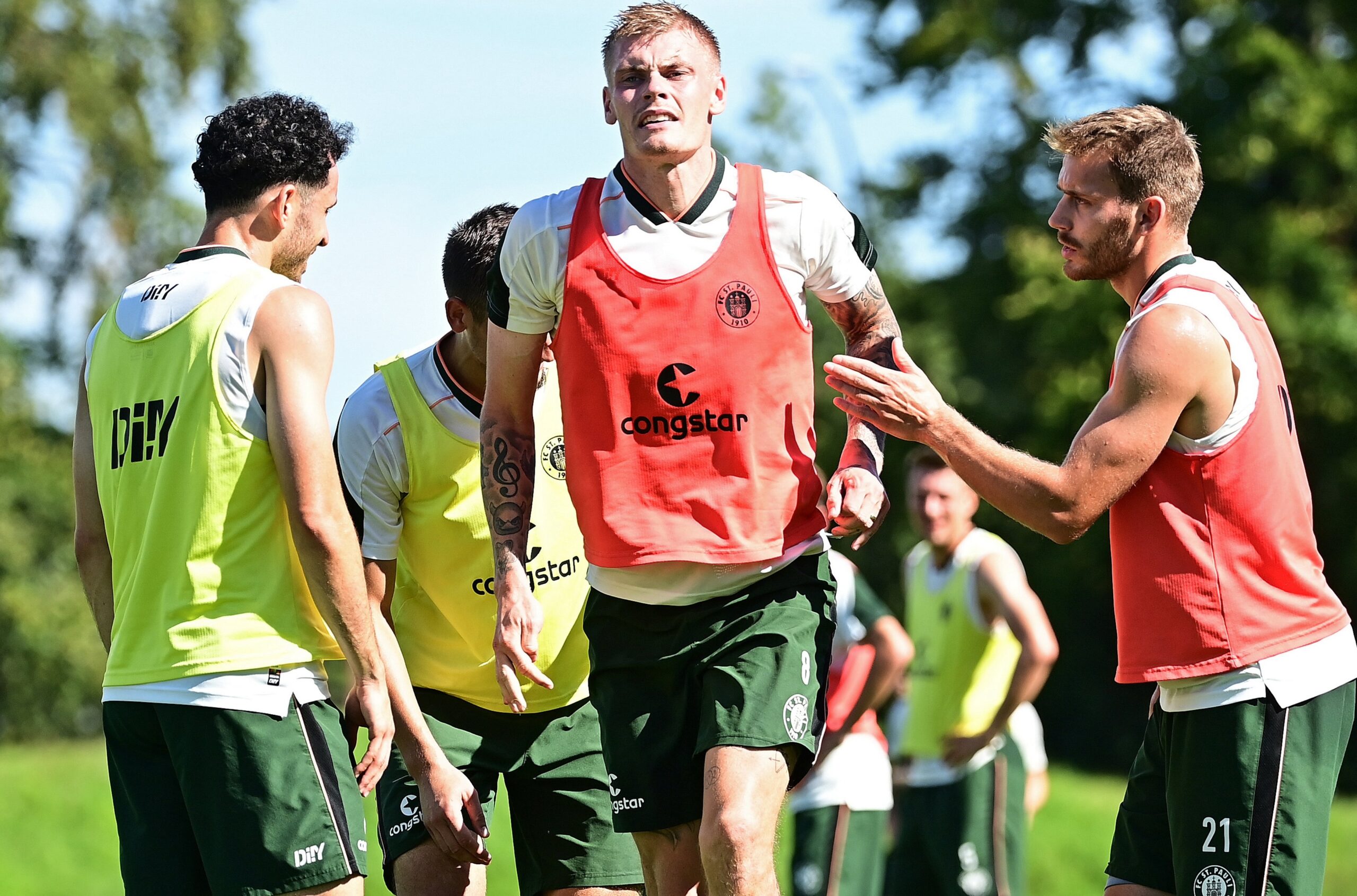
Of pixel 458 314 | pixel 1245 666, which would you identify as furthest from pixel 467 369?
pixel 1245 666

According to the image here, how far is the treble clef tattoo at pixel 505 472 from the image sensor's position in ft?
15.2

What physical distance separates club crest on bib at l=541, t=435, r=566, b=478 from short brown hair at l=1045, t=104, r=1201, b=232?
6.10ft

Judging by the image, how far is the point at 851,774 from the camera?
8266 millimetres

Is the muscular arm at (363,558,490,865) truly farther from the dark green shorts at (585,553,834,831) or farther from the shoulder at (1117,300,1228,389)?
the shoulder at (1117,300,1228,389)

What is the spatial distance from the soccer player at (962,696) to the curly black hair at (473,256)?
3976 millimetres

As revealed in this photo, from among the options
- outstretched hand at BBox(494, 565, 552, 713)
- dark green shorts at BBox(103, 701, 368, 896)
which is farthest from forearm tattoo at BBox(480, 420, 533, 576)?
dark green shorts at BBox(103, 701, 368, 896)

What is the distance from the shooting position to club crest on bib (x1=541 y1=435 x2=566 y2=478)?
5.26 meters

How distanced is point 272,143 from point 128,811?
1.89 metres

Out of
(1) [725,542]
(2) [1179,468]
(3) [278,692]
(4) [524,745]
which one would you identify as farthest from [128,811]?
(2) [1179,468]

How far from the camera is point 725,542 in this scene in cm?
430

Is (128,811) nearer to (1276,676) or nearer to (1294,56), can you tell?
(1276,676)

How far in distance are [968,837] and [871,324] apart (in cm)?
451

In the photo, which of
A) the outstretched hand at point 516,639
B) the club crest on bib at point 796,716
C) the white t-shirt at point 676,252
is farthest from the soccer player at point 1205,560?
the outstretched hand at point 516,639

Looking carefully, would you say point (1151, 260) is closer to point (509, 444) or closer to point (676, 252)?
point (676, 252)
